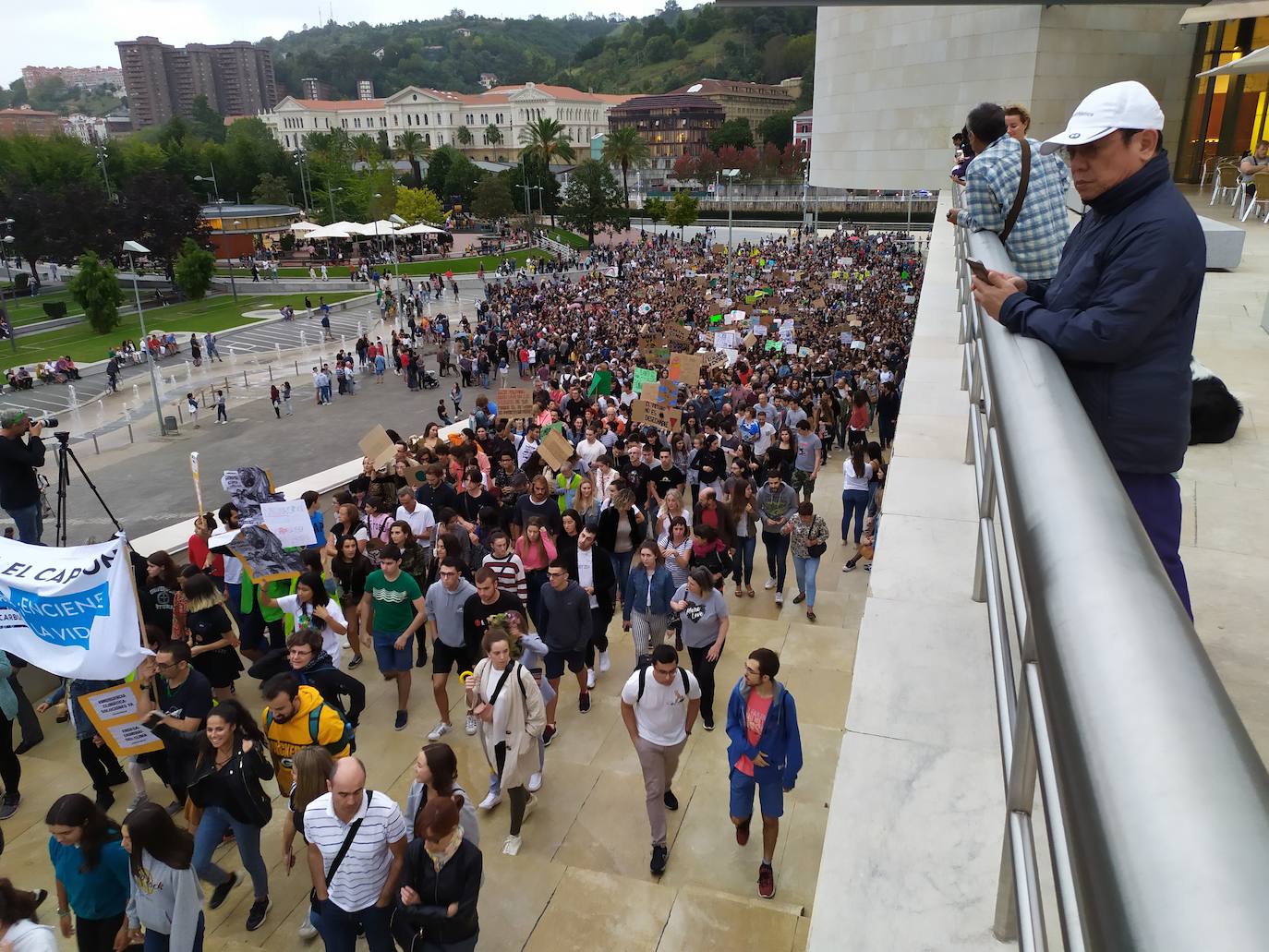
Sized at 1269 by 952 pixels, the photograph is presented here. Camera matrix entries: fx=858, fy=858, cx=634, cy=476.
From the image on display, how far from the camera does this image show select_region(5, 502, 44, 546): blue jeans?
1137 cm

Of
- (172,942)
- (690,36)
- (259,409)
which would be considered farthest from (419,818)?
(690,36)

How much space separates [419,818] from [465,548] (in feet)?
15.8

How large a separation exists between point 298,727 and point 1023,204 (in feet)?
17.0

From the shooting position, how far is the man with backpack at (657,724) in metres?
5.69

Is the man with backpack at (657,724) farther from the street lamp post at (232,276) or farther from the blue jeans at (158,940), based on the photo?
the street lamp post at (232,276)

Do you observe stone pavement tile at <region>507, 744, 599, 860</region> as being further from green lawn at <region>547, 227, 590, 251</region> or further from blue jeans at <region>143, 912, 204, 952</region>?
green lawn at <region>547, 227, 590, 251</region>

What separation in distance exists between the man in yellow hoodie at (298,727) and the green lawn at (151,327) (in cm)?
4681

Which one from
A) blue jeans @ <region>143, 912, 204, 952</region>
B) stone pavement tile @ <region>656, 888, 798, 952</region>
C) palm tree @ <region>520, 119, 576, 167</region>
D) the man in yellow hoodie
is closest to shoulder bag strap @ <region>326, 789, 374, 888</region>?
blue jeans @ <region>143, 912, 204, 952</region>

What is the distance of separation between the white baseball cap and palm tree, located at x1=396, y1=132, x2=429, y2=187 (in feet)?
367

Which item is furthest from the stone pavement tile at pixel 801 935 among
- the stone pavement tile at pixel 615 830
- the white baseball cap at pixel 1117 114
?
the white baseball cap at pixel 1117 114

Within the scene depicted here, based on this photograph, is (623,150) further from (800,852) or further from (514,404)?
(800,852)

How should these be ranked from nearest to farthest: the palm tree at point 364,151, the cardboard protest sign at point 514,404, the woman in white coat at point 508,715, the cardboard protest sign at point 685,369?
the woman in white coat at point 508,715
the cardboard protest sign at point 514,404
the cardboard protest sign at point 685,369
the palm tree at point 364,151

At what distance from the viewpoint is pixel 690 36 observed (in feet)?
631

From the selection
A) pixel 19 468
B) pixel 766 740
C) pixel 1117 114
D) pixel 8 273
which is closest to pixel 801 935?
pixel 766 740
